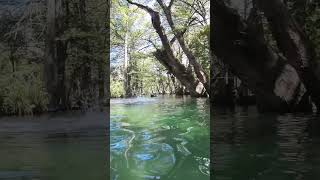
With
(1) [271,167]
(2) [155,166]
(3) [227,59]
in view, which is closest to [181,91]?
(3) [227,59]

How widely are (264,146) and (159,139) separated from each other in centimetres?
117

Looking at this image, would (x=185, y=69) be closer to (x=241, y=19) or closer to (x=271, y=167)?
(x=241, y=19)

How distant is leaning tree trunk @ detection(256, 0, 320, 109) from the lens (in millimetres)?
6031

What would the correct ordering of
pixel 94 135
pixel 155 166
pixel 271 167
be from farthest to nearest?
pixel 94 135 < pixel 155 166 < pixel 271 167

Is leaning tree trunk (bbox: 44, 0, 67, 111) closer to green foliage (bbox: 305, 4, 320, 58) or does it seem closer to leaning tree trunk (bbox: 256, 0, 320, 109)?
leaning tree trunk (bbox: 256, 0, 320, 109)

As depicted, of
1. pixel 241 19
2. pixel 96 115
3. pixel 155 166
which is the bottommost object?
pixel 155 166

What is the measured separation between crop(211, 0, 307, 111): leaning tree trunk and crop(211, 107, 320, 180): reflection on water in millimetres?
238

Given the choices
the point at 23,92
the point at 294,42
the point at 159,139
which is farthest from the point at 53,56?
the point at 294,42

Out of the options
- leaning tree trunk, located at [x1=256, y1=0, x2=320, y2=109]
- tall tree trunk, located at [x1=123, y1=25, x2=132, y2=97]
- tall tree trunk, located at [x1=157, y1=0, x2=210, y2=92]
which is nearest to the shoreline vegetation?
tall tree trunk, located at [x1=123, y1=25, x2=132, y2=97]

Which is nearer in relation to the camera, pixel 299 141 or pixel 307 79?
pixel 299 141

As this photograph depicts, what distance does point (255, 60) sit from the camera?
618 cm

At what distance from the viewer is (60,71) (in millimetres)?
5922

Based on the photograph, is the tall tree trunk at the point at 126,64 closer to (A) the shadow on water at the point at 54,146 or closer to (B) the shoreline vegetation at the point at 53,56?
(B) the shoreline vegetation at the point at 53,56

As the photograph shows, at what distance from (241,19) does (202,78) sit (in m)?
0.88
